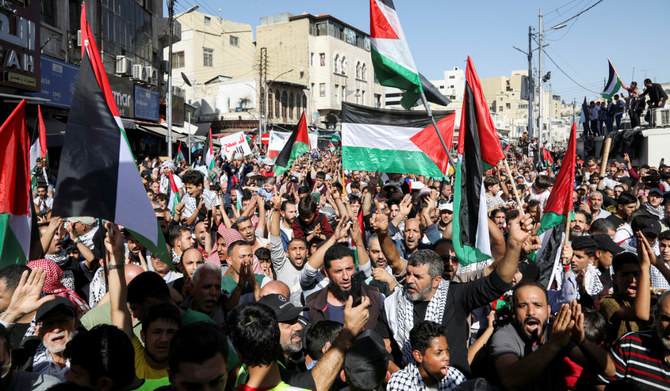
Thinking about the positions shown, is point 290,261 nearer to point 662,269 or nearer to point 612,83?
point 662,269

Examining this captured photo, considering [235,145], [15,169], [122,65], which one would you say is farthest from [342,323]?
[122,65]

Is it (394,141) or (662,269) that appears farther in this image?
(394,141)

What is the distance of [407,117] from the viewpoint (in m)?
7.32

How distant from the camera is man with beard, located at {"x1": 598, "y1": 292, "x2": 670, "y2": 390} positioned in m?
3.03

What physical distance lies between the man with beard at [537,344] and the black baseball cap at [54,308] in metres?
2.61

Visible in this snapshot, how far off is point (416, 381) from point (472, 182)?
1.70 meters

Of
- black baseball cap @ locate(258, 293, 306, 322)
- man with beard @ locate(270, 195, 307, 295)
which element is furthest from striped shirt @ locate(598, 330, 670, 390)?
man with beard @ locate(270, 195, 307, 295)

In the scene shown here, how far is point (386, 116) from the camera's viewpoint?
746 cm

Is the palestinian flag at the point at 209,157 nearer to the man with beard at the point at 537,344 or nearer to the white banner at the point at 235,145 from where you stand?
the white banner at the point at 235,145

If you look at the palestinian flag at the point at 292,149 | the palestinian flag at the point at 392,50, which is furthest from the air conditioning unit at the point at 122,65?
the palestinian flag at the point at 392,50

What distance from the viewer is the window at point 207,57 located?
183ft

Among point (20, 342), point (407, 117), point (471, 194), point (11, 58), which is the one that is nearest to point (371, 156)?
point (407, 117)

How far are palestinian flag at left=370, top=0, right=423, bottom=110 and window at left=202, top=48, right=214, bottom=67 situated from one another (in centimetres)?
5331

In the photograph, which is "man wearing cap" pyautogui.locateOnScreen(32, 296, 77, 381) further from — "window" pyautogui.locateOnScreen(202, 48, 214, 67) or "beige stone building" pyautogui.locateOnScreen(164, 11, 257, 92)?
"window" pyautogui.locateOnScreen(202, 48, 214, 67)
